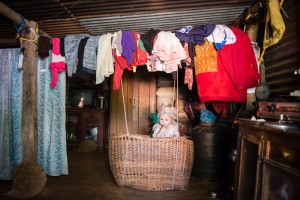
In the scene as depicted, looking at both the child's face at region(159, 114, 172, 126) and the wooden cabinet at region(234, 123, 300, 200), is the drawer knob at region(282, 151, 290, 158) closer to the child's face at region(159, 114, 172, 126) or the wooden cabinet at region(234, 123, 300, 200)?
the wooden cabinet at region(234, 123, 300, 200)

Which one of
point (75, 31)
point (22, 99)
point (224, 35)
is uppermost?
point (75, 31)

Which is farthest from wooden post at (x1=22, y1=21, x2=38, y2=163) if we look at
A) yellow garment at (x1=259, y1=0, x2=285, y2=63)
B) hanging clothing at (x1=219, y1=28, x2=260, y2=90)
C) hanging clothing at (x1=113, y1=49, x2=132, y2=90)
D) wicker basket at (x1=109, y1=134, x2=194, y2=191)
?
yellow garment at (x1=259, y1=0, x2=285, y2=63)

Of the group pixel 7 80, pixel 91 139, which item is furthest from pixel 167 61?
pixel 91 139

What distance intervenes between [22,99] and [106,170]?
7.92ft

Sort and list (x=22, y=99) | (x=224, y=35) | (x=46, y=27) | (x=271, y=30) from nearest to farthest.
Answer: (x=271, y=30), (x=224, y=35), (x=22, y=99), (x=46, y=27)

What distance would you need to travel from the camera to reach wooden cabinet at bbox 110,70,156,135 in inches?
296

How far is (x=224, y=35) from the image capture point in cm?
334

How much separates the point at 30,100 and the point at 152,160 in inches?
102

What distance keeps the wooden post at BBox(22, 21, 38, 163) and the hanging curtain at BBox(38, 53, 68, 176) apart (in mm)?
219

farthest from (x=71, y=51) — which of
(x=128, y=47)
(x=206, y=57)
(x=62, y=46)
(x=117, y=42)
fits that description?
(x=206, y=57)

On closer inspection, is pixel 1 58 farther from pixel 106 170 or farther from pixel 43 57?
pixel 106 170

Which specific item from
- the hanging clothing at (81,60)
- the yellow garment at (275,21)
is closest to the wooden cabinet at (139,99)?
the hanging clothing at (81,60)

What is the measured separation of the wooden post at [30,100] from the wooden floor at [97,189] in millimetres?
670

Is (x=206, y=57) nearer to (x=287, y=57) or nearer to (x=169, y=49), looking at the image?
(x=169, y=49)
